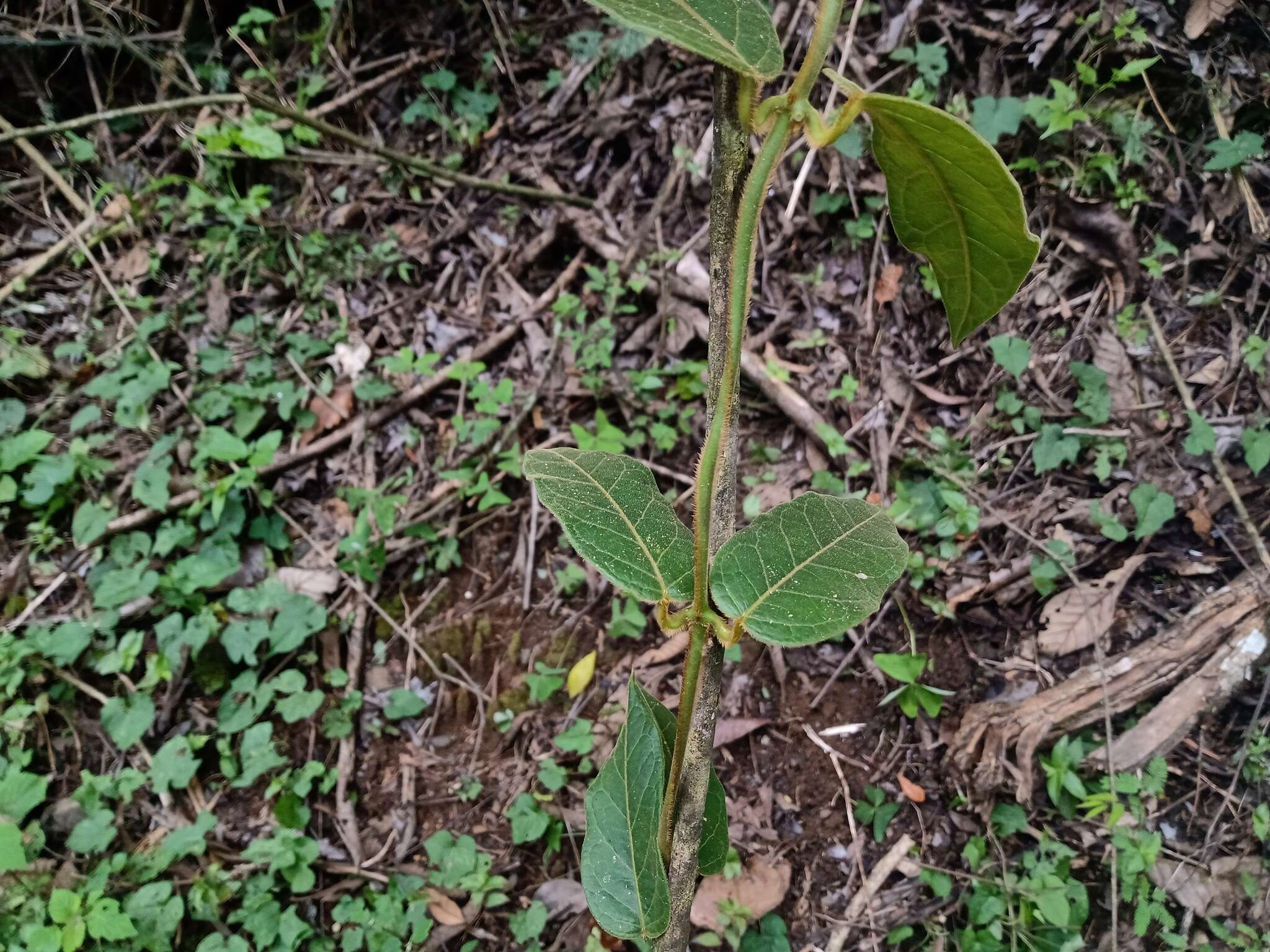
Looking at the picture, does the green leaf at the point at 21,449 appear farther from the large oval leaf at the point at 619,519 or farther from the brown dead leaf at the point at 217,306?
the large oval leaf at the point at 619,519

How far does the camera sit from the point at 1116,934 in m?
1.50

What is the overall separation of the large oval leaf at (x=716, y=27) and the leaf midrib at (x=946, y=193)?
0.08 meters

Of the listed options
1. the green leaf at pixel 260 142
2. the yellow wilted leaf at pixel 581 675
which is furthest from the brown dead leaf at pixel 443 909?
the green leaf at pixel 260 142

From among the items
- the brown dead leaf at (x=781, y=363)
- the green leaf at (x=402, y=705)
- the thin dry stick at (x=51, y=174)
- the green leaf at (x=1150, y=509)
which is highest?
the green leaf at (x=1150, y=509)

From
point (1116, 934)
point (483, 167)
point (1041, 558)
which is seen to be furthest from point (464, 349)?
point (1116, 934)

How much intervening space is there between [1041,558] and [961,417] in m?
0.47

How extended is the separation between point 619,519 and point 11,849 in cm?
208

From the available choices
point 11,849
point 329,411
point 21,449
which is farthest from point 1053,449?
point 21,449

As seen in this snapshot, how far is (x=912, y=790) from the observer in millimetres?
1688

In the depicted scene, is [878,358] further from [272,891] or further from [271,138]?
[271,138]

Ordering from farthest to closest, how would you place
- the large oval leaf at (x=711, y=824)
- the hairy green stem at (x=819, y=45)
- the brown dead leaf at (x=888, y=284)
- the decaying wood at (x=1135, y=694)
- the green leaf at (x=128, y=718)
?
the brown dead leaf at (x=888, y=284), the green leaf at (x=128, y=718), the decaying wood at (x=1135, y=694), the large oval leaf at (x=711, y=824), the hairy green stem at (x=819, y=45)

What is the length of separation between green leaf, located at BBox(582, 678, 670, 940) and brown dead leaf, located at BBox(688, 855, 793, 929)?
43.4 inches

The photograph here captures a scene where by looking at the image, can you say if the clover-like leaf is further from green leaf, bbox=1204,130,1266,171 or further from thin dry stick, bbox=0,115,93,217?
thin dry stick, bbox=0,115,93,217

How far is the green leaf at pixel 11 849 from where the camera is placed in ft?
5.52
